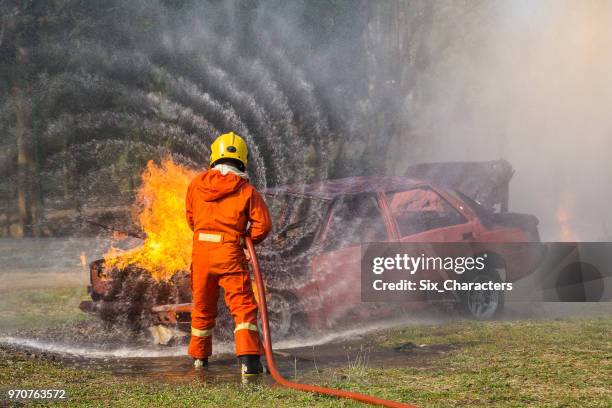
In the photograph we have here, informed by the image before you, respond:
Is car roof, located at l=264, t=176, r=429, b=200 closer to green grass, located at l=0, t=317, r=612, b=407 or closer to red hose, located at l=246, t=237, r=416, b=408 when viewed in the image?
green grass, located at l=0, t=317, r=612, b=407

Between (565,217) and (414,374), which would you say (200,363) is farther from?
(565,217)

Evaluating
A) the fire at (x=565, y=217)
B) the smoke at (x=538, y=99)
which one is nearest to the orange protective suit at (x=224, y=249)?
the fire at (x=565, y=217)

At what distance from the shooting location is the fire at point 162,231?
8242mm

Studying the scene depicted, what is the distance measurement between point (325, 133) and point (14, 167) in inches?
356

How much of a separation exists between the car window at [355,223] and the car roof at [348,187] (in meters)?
0.10

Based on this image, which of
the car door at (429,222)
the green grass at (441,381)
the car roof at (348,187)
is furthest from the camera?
the car door at (429,222)

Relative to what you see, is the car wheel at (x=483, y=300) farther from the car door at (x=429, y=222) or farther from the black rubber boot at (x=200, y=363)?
the black rubber boot at (x=200, y=363)

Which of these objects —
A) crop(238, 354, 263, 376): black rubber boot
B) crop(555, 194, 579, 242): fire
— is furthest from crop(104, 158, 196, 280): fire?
crop(555, 194, 579, 242): fire

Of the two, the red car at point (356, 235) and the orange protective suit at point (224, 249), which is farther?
the red car at point (356, 235)

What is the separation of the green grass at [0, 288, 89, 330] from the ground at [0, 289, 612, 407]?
218cm

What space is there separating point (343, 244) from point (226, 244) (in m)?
2.10

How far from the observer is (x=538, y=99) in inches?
830

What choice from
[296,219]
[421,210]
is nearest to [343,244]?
[296,219]

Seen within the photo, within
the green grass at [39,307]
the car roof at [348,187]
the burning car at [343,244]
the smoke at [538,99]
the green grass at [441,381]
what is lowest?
the green grass at [441,381]
